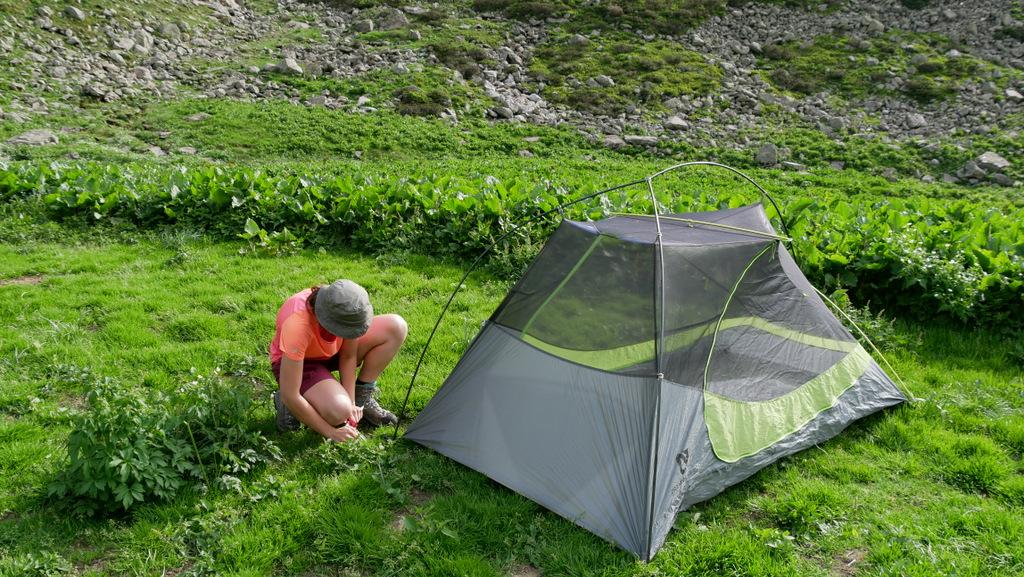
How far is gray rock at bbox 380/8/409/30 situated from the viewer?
83.7 feet

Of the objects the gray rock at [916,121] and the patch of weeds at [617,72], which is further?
the patch of weeds at [617,72]

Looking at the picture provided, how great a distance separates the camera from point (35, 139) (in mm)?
14398

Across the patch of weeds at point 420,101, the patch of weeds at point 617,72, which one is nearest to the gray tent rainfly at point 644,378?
the patch of weeds at point 420,101

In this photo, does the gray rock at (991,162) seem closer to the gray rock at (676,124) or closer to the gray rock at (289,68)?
the gray rock at (676,124)

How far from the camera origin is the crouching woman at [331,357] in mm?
4164

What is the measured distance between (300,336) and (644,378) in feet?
6.83

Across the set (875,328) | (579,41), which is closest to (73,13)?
(579,41)

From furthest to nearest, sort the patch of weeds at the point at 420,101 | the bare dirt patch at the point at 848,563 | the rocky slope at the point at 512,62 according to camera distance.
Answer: the patch of weeds at the point at 420,101, the rocky slope at the point at 512,62, the bare dirt patch at the point at 848,563

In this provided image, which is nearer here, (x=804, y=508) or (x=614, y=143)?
(x=804, y=508)

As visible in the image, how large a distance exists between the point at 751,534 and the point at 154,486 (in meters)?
3.41

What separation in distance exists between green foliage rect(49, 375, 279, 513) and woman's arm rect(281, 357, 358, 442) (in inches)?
10.7

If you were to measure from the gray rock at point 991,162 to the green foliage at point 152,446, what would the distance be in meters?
16.7

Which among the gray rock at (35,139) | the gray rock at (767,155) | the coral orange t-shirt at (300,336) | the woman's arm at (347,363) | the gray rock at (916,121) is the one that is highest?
the coral orange t-shirt at (300,336)

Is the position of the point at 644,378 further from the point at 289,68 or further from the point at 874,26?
the point at 874,26
